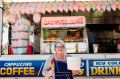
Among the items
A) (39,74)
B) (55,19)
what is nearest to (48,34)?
(55,19)

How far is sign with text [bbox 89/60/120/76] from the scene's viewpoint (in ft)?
33.8

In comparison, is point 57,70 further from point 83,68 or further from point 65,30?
point 65,30

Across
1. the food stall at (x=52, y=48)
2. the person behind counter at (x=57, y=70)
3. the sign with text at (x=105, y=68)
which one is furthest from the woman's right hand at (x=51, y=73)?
the sign with text at (x=105, y=68)

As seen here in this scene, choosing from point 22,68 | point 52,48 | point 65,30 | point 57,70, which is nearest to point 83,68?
point 52,48

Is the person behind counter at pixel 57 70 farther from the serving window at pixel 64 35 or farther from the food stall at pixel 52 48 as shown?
the serving window at pixel 64 35

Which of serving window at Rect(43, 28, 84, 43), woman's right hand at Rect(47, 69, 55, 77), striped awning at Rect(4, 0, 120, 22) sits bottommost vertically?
woman's right hand at Rect(47, 69, 55, 77)

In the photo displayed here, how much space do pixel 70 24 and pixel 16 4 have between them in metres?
1.49

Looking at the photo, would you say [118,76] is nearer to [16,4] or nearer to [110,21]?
[110,21]

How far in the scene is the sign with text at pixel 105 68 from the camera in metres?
10.3

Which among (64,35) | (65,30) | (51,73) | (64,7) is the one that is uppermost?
(64,7)

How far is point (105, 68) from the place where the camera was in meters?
10.3

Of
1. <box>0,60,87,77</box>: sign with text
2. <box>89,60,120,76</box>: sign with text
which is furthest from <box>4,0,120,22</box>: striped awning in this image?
<box>89,60,120,76</box>: sign with text

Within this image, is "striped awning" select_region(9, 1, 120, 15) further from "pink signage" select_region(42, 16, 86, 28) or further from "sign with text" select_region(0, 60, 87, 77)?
"sign with text" select_region(0, 60, 87, 77)

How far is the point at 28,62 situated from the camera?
10.3 meters
